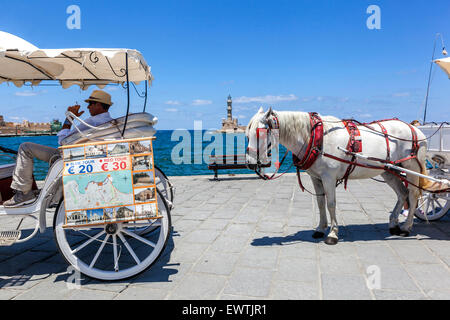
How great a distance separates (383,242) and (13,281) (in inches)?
181

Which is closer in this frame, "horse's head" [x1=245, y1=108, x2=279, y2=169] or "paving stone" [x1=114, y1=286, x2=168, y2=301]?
"paving stone" [x1=114, y1=286, x2=168, y2=301]

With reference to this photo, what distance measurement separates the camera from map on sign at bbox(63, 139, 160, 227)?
2932mm

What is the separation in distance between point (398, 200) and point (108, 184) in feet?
14.0

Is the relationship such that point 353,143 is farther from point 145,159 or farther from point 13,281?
point 13,281

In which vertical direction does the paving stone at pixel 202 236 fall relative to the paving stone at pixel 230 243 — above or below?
below

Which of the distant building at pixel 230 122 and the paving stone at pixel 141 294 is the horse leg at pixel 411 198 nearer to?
the paving stone at pixel 141 294

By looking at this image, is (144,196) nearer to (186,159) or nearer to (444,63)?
(444,63)

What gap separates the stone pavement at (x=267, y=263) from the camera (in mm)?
2834

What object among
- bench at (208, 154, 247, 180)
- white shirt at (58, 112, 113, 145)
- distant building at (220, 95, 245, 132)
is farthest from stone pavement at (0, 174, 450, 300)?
distant building at (220, 95, 245, 132)

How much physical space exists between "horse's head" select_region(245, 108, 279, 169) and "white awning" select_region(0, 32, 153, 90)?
156cm

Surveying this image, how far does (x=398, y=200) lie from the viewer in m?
4.61

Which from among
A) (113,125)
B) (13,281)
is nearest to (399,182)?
(113,125)

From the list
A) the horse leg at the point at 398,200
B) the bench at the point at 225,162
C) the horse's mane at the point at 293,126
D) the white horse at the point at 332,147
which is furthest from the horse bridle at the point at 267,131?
the bench at the point at 225,162

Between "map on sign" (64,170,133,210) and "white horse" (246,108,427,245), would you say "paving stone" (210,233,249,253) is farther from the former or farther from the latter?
"map on sign" (64,170,133,210)
